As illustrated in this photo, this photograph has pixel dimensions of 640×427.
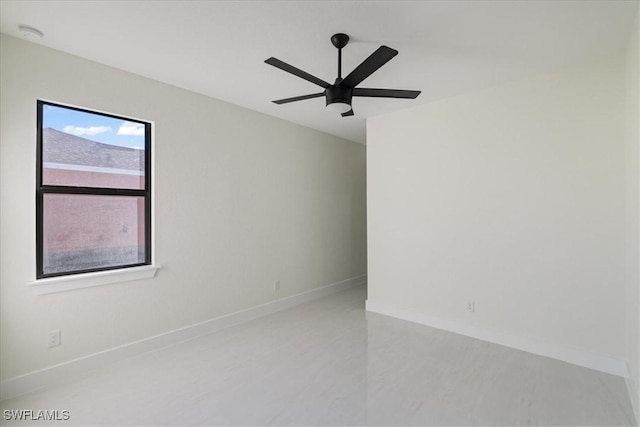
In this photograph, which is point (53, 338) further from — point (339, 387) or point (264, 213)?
point (264, 213)

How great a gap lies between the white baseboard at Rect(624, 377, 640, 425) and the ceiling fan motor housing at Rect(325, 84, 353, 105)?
2666 mm

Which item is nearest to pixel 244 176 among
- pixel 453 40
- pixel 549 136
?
pixel 453 40

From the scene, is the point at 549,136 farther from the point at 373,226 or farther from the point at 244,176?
the point at 244,176

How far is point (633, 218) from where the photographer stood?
2.20 metres

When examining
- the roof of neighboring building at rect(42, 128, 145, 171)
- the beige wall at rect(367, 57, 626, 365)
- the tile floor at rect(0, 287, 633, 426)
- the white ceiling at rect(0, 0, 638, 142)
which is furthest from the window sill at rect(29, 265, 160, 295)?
the beige wall at rect(367, 57, 626, 365)

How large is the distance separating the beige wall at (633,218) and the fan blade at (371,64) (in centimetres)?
159

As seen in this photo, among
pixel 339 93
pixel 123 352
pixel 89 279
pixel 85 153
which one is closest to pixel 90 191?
pixel 85 153

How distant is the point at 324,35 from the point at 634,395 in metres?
3.27

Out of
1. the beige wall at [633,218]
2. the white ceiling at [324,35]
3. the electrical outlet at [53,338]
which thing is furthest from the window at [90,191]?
the beige wall at [633,218]

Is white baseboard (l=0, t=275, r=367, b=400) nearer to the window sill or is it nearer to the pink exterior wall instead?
the window sill

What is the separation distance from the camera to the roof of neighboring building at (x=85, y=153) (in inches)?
99.8

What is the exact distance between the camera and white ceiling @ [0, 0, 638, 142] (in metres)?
2.02

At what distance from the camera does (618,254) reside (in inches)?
103

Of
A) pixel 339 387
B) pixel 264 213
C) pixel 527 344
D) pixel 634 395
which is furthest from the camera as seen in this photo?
pixel 264 213
